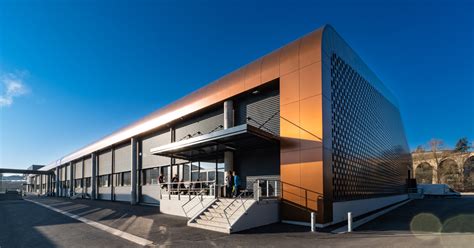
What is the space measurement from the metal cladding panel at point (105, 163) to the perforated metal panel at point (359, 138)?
27.9 metres

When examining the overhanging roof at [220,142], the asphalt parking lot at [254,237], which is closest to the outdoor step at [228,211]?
the asphalt parking lot at [254,237]

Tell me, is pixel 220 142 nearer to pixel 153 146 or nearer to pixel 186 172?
pixel 186 172

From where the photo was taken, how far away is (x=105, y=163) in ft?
124

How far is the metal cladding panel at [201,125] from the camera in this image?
20.7 metres

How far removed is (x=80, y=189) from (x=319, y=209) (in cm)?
4402

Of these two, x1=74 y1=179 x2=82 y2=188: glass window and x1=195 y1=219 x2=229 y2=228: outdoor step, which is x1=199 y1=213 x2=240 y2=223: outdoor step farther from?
x1=74 y1=179 x2=82 y2=188: glass window

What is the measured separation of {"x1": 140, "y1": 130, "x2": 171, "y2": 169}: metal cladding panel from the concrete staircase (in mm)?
12139

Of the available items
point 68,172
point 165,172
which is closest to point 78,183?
point 68,172

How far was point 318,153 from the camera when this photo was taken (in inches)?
536

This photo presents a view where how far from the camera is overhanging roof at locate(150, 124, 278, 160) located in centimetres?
1439

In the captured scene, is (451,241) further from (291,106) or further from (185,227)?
(185,227)

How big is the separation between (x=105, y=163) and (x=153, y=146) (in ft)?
44.2

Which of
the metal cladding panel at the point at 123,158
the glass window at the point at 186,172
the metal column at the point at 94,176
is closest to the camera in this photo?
the glass window at the point at 186,172

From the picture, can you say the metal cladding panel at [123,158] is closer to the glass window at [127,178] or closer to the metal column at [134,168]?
the glass window at [127,178]
